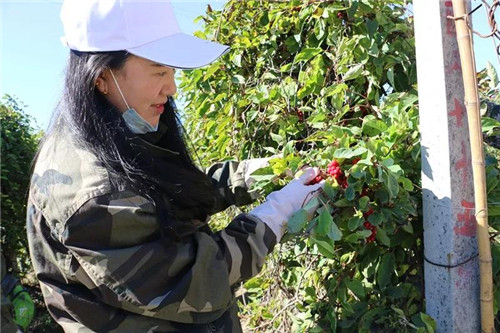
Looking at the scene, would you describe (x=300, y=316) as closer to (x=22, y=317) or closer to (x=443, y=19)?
(x=443, y=19)

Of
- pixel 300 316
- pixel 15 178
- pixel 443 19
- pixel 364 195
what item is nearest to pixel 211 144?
pixel 300 316

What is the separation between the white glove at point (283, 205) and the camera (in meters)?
1.41

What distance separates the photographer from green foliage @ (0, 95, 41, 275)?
513cm

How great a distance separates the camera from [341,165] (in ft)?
4.81

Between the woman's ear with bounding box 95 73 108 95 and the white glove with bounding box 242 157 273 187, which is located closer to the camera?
the woman's ear with bounding box 95 73 108 95

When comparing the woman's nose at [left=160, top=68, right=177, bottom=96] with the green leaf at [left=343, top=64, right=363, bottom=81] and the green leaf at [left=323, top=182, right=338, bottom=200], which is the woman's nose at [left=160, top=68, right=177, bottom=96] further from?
the green leaf at [left=343, top=64, right=363, bottom=81]

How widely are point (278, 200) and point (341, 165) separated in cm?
20

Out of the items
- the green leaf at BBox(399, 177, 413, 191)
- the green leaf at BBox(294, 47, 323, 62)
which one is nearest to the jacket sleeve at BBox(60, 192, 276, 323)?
the green leaf at BBox(399, 177, 413, 191)

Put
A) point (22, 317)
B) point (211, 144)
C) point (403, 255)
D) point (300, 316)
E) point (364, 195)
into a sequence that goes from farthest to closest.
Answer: point (211, 144), point (22, 317), point (300, 316), point (403, 255), point (364, 195)

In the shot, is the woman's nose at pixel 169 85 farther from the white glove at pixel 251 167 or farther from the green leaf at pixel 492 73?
the green leaf at pixel 492 73

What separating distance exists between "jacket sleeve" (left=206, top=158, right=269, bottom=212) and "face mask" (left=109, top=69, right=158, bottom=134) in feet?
1.44

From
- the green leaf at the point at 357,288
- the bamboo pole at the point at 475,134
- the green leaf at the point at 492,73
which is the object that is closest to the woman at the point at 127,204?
the green leaf at the point at 357,288

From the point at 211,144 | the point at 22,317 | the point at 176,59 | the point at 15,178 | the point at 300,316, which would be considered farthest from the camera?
the point at 15,178

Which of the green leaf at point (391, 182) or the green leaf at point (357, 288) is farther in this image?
the green leaf at point (357, 288)
